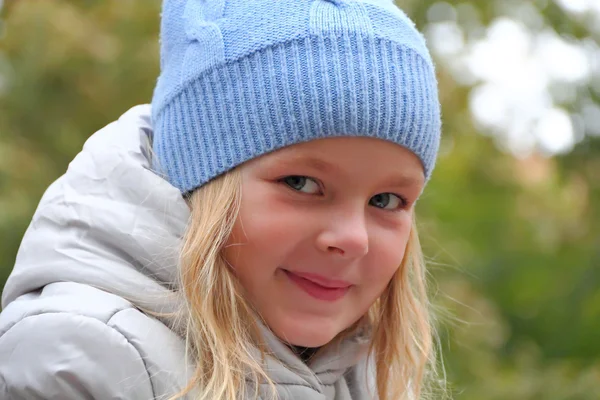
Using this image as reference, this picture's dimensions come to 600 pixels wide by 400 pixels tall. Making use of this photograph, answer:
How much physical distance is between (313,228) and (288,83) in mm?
296

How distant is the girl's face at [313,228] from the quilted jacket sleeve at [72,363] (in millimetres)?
322

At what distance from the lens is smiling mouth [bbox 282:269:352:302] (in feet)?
6.11

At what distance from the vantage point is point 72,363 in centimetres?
161

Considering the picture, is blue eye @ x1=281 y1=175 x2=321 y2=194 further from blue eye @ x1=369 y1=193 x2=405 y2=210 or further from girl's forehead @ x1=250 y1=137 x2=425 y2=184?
blue eye @ x1=369 y1=193 x2=405 y2=210

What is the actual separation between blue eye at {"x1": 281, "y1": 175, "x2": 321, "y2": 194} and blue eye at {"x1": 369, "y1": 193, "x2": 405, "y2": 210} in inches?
5.8

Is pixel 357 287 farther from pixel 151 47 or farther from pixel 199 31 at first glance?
pixel 151 47

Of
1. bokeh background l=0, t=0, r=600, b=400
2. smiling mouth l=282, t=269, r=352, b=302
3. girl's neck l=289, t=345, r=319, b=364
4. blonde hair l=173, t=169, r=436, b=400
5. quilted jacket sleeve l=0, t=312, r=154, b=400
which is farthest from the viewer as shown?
bokeh background l=0, t=0, r=600, b=400

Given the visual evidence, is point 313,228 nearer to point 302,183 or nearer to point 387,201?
point 302,183

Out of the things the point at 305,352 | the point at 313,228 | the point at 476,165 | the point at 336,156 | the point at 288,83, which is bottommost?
the point at 476,165

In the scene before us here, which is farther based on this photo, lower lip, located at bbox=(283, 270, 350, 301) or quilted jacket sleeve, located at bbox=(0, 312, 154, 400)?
lower lip, located at bbox=(283, 270, 350, 301)

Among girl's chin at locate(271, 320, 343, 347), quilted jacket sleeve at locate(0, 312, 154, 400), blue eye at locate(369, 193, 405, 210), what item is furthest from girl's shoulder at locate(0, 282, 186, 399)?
blue eye at locate(369, 193, 405, 210)

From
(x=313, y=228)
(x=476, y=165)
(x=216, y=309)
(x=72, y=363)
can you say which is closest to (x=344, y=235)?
(x=313, y=228)

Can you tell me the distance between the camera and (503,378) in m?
5.08

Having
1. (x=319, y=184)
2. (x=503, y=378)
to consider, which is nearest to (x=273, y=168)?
(x=319, y=184)
